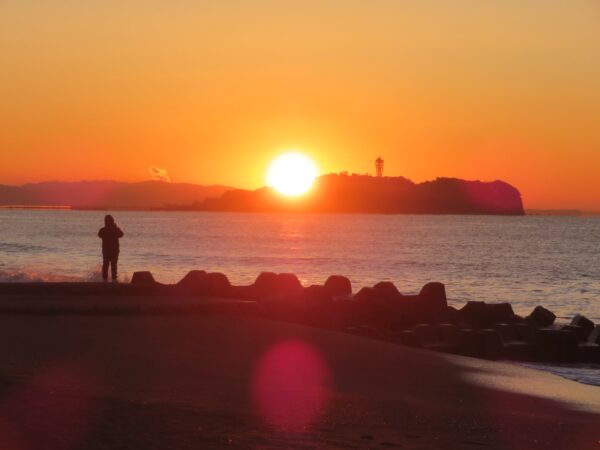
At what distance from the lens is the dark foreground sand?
7.56 m

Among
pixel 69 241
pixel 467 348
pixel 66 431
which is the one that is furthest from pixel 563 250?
pixel 66 431

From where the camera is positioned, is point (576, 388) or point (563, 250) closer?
point (576, 388)

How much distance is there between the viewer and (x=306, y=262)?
7575 cm

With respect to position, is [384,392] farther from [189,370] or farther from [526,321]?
[526,321]

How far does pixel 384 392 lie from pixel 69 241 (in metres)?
92.8

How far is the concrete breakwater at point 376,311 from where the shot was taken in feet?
53.8

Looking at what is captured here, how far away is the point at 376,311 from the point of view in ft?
70.5

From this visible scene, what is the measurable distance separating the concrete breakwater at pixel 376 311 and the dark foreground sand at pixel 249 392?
59.5 inches

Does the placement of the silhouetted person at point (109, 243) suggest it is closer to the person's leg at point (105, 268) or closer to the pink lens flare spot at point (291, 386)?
the person's leg at point (105, 268)

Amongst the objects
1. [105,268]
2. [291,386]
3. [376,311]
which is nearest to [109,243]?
[105,268]

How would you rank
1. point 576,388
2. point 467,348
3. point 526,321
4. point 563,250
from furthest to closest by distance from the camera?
point 563,250
point 526,321
point 467,348
point 576,388

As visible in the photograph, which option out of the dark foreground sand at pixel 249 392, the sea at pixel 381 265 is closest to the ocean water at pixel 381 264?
the sea at pixel 381 265

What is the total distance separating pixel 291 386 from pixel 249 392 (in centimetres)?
81

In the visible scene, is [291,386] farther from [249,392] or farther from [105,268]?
[105,268]
